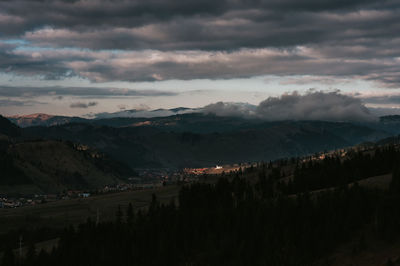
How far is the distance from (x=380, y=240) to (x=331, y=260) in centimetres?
1718

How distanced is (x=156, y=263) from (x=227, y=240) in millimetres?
31227

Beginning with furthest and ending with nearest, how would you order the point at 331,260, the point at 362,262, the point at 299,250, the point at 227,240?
the point at 227,240, the point at 299,250, the point at 331,260, the point at 362,262

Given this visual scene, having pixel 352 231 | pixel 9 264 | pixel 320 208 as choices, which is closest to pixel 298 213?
pixel 320 208

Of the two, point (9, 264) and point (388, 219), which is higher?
point (388, 219)

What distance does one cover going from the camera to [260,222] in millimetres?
198250

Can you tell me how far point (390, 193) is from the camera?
A: 199250 millimetres

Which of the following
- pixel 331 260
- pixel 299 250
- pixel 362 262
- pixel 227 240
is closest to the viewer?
pixel 362 262

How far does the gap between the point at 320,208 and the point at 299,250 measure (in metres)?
31.5

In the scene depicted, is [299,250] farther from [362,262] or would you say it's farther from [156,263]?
[156,263]

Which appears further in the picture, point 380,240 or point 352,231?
point 352,231

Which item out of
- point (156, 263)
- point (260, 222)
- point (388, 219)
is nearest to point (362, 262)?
point (388, 219)

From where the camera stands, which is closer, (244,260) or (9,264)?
(244,260)

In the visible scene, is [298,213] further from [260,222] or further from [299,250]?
[299,250]

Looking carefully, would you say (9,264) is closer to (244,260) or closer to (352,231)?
(244,260)
